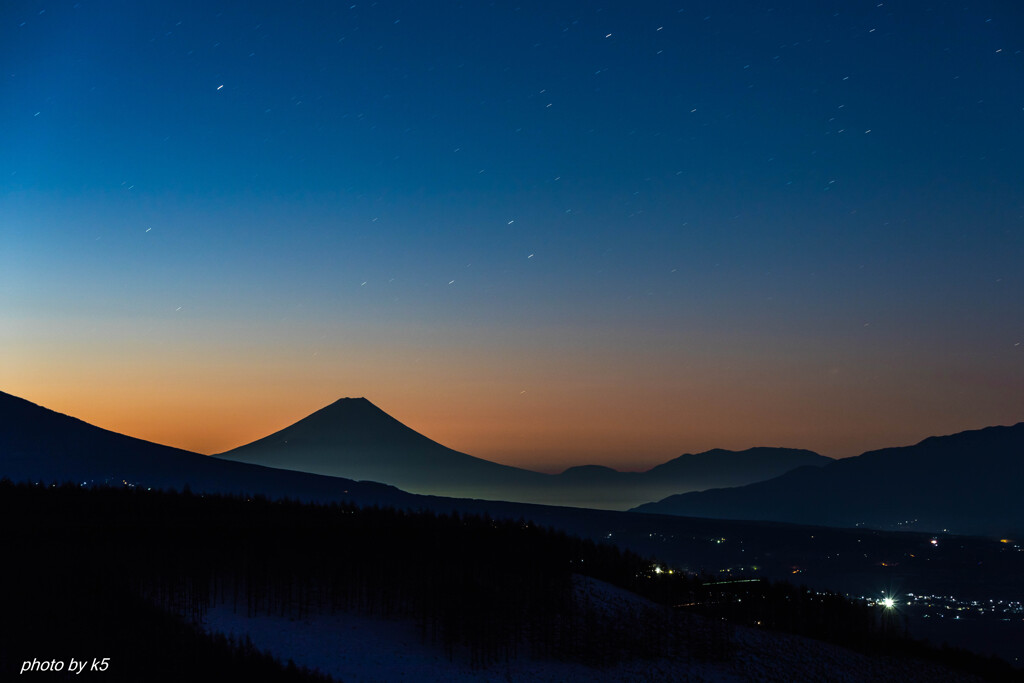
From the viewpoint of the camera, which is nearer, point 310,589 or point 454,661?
point 454,661

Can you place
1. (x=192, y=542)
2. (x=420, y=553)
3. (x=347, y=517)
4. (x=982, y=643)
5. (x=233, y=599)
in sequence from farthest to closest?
(x=982, y=643)
(x=347, y=517)
(x=420, y=553)
(x=192, y=542)
(x=233, y=599)

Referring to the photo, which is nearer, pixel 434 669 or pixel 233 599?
→ pixel 434 669

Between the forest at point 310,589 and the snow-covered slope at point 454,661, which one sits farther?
the snow-covered slope at point 454,661

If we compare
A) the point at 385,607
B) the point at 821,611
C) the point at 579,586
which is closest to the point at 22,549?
the point at 385,607

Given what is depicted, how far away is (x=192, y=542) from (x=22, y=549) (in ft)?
22.4

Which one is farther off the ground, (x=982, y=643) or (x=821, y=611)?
(x=821, y=611)

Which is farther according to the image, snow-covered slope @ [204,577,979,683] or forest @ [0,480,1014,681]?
snow-covered slope @ [204,577,979,683]

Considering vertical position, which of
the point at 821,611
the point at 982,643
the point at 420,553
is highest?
the point at 420,553

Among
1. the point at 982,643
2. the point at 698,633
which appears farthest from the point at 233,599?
the point at 982,643

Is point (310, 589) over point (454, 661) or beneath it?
over

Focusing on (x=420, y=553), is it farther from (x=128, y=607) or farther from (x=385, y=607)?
(x=128, y=607)

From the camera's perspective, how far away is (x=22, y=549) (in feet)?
131

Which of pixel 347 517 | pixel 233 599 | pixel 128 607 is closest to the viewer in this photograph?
pixel 128 607

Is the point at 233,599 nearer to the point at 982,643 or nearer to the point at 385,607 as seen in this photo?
the point at 385,607
